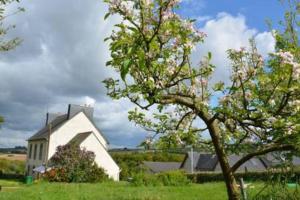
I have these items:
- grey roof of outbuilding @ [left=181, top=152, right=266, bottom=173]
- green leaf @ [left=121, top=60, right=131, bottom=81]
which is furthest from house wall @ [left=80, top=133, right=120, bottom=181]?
green leaf @ [left=121, top=60, right=131, bottom=81]

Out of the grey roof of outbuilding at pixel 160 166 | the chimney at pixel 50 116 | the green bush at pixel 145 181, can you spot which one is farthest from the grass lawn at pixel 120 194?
the grey roof of outbuilding at pixel 160 166

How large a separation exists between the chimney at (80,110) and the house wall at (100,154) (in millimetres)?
5685

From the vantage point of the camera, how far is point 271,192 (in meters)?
5.62

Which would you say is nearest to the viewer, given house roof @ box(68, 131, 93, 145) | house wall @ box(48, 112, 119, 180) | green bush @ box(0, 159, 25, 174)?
house roof @ box(68, 131, 93, 145)

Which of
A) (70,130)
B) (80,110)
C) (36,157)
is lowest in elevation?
(36,157)

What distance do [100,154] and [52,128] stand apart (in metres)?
8.19

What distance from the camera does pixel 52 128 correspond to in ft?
145

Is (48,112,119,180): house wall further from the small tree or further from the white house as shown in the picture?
the small tree

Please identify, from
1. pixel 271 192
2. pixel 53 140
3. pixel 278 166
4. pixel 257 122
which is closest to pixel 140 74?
pixel 257 122

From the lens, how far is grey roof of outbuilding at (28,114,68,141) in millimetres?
43287

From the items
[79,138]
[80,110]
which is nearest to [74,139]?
[79,138]

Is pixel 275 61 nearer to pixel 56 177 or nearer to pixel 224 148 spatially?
pixel 224 148

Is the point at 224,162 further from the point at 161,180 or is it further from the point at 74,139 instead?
the point at 74,139

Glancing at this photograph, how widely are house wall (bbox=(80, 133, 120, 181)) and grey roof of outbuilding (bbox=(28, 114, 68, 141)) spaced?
5.54 meters
